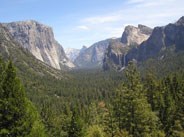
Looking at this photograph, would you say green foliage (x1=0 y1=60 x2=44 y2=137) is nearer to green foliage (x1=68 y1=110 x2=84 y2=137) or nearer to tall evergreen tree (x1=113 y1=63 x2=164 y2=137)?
tall evergreen tree (x1=113 y1=63 x2=164 y2=137)

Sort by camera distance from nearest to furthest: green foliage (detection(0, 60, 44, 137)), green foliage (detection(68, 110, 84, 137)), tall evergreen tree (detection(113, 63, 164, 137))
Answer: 1. green foliage (detection(0, 60, 44, 137))
2. tall evergreen tree (detection(113, 63, 164, 137))
3. green foliage (detection(68, 110, 84, 137))

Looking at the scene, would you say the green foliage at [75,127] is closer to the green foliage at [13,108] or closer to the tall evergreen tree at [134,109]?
the tall evergreen tree at [134,109]

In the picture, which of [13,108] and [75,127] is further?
[75,127]

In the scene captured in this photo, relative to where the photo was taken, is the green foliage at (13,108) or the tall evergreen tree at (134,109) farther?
the tall evergreen tree at (134,109)

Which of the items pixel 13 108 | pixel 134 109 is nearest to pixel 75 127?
pixel 134 109

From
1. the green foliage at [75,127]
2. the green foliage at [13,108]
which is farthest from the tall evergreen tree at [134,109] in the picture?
the green foliage at [13,108]

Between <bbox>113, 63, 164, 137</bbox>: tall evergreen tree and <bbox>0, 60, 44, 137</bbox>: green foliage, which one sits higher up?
<bbox>0, 60, 44, 137</bbox>: green foliage

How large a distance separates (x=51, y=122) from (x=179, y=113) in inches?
1463

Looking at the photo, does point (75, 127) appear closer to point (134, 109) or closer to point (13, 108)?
point (134, 109)

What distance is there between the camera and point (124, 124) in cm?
4759

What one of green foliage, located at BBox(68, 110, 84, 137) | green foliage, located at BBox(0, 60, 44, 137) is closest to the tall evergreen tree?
green foliage, located at BBox(68, 110, 84, 137)

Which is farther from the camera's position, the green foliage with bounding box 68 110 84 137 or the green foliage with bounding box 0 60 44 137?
the green foliage with bounding box 68 110 84 137

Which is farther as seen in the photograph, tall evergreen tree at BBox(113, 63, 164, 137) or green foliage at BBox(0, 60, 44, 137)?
tall evergreen tree at BBox(113, 63, 164, 137)

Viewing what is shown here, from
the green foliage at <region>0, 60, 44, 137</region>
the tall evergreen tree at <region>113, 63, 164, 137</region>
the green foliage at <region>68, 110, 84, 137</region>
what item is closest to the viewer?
the green foliage at <region>0, 60, 44, 137</region>
